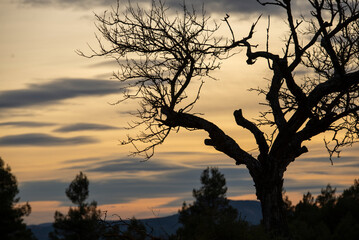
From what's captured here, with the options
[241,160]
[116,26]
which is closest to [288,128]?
[241,160]

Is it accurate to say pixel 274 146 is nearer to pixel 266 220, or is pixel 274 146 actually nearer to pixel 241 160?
pixel 241 160

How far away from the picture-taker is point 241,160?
14227mm

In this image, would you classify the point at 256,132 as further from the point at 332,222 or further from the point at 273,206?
the point at 332,222

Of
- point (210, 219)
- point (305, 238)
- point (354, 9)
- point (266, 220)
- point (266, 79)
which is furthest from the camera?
point (305, 238)

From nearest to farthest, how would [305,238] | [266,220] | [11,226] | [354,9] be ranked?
[266,220]
[354,9]
[305,238]
[11,226]

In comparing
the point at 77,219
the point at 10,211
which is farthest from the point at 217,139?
the point at 77,219

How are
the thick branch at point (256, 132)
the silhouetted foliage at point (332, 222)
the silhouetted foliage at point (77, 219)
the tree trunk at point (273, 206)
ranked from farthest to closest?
the silhouetted foliage at point (77, 219) → the silhouetted foliage at point (332, 222) → the thick branch at point (256, 132) → the tree trunk at point (273, 206)

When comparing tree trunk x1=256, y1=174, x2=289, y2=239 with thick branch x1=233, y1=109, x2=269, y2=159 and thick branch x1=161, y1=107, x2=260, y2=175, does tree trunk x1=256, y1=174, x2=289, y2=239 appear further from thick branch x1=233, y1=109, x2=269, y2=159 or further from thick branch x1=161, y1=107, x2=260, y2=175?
thick branch x1=233, y1=109, x2=269, y2=159

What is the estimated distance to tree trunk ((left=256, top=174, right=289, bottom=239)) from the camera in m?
13.3

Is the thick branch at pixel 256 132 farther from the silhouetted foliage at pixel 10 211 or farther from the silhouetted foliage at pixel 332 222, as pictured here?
the silhouetted foliage at pixel 10 211

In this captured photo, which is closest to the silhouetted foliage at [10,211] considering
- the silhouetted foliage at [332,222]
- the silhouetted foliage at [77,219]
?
the silhouetted foliage at [77,219]

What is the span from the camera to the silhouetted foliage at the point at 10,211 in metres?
45.3

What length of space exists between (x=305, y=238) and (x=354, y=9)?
9.89 m

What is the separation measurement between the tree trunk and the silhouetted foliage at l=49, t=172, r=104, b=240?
174 ft
